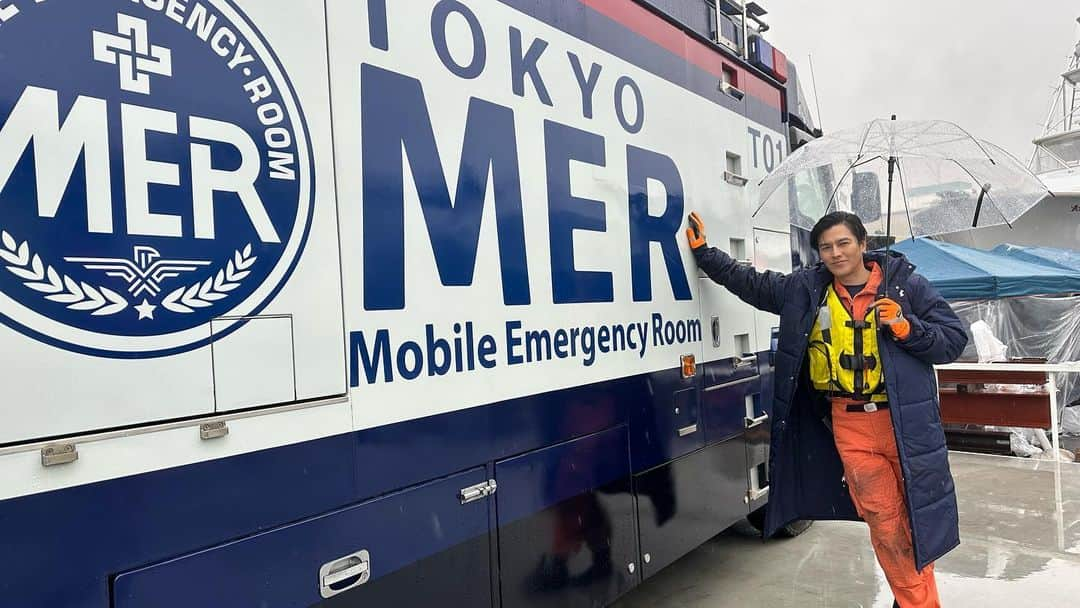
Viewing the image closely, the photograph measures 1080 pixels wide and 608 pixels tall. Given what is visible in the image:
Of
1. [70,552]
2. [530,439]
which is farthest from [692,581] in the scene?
[70,552]

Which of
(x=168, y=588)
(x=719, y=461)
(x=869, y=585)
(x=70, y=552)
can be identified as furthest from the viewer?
(x=869, y=585)

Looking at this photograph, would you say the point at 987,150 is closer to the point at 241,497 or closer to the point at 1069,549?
the point at 1069,549

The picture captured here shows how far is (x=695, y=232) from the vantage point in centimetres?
330

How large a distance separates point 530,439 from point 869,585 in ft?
8.64

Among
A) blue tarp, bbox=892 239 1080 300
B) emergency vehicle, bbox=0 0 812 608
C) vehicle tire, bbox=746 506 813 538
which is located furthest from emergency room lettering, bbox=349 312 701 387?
blue tarp, bbox=892 239 1080 300

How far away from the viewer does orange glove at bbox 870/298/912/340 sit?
2770 mm

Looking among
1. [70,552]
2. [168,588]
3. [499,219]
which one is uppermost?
[499,219]

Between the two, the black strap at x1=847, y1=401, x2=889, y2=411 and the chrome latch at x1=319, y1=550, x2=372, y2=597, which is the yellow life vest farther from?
the chrome latch at x1=319, y1=550, x2=372, y2=597

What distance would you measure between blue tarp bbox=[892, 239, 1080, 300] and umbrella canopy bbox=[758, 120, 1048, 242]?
18.6 ft

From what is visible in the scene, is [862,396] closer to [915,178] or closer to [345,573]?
[915,178]

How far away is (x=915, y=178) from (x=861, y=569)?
2215 mm

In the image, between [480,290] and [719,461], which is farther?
[719,461]

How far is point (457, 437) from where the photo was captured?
6.91 feet

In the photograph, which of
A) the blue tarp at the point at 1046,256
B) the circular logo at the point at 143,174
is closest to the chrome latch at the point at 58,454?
the circular logo at the point at 143,174
